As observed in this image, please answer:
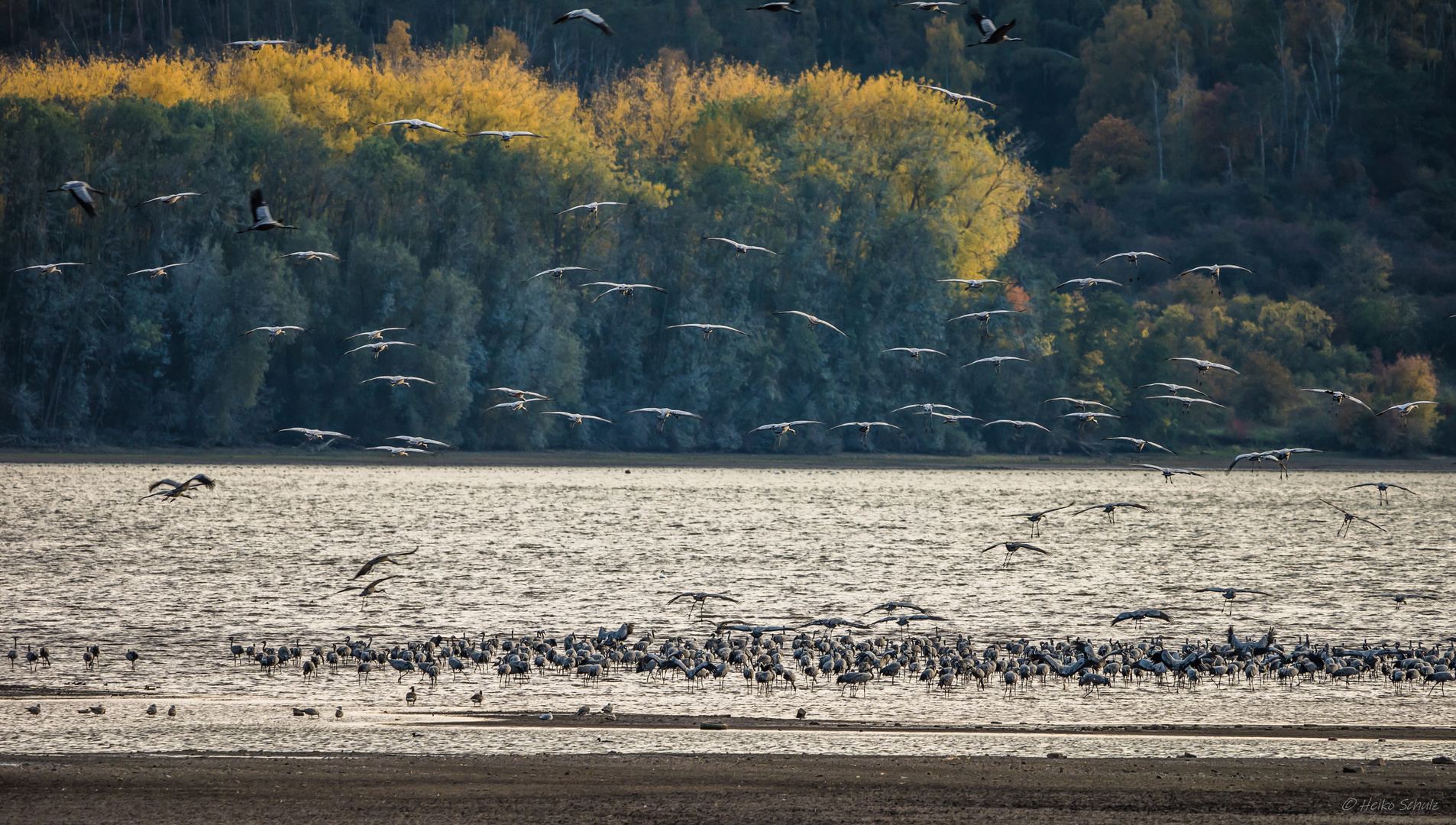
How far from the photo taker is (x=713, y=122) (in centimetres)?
10800

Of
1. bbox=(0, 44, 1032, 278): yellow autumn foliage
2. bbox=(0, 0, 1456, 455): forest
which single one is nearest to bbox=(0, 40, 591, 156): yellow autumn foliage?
bbox=(0, 44, 1032, 278): yellow autumn foliage

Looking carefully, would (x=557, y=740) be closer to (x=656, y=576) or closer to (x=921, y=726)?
(x=921, y=726)

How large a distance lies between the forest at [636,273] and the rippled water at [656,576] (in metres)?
6.83

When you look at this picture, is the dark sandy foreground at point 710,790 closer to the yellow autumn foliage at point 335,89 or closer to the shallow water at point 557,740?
the shallow water at point 557,740

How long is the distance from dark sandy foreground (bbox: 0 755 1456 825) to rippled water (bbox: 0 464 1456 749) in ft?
6.03

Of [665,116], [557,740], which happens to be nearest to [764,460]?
Answer: [665,116]

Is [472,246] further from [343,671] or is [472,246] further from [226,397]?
[343,671]

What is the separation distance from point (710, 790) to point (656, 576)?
86.7 feet

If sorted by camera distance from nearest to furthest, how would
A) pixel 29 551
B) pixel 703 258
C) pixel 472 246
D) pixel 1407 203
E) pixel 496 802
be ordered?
pixel 496 802 < pixel 29 551 < pixel 472 246 < pixel 703 258 < pixel 1407 203

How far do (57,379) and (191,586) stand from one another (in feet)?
174

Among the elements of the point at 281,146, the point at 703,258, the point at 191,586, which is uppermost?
the point at 281,146

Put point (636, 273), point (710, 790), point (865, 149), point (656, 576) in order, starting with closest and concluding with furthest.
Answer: point (710, 790) → point (656, 576) → point (636, 273) → point (865, 149)

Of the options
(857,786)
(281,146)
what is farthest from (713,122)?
(857,786)

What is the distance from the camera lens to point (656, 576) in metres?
43.3
